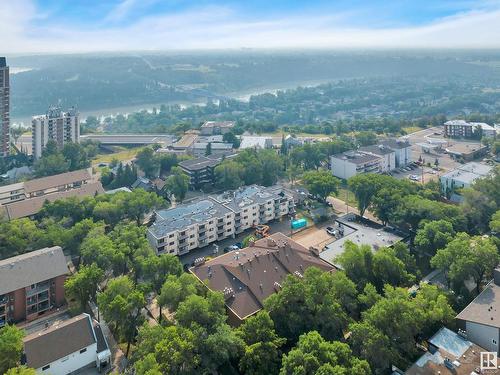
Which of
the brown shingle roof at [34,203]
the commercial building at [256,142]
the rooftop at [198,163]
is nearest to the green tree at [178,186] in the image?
the rooftop at [198,163]

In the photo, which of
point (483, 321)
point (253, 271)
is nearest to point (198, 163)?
point (253, 271)

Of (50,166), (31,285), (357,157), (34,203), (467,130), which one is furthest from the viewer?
(467,130)

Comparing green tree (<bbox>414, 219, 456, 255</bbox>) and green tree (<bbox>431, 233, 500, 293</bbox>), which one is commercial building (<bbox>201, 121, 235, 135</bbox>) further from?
green tree (<bbox>431, 233, 500, 293</bbox>)

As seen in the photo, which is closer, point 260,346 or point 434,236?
point 260,346

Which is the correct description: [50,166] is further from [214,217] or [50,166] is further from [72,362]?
[72,362]

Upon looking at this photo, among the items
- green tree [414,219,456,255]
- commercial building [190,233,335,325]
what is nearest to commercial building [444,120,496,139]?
green tree [414,219,456,255]

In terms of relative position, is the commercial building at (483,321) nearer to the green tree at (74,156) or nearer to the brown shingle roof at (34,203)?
the brown shingle roof at (34,203)

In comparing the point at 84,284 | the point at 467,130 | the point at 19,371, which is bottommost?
the point at 19,371
